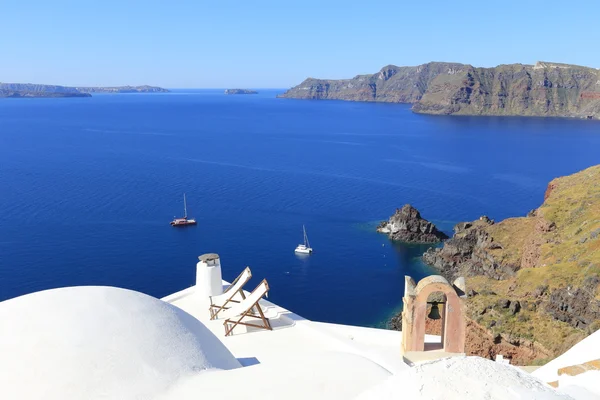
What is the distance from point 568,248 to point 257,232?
1059 inches

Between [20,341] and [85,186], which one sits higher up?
[20,341]

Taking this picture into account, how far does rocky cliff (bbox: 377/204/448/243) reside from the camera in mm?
48188

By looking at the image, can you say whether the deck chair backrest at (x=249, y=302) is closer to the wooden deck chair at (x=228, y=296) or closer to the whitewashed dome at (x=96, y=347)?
the wooden deck chair at (x=228, y=296)

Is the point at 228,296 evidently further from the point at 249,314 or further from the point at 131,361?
the point at 131,361

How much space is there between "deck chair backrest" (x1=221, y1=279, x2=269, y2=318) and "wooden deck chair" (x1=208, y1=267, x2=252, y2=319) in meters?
0.53

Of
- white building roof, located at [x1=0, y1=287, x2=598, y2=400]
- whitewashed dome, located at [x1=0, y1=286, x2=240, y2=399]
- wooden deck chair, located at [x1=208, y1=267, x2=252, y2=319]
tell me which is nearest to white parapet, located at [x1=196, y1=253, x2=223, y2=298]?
wooden deck chair, located at [x1=208, y1=267, x2=252, y2=319]

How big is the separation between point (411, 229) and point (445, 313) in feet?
126

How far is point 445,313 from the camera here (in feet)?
36.2

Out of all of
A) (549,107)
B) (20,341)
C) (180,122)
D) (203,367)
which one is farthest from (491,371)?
(549,107)

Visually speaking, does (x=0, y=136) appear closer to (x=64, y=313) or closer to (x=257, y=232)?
(x=257, y=232)

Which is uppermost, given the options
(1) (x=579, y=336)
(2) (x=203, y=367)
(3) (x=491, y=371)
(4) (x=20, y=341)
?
(3) (x=491, y=371)

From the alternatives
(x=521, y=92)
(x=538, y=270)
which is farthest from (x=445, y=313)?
(x=521, y=92)

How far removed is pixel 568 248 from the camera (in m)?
30.7

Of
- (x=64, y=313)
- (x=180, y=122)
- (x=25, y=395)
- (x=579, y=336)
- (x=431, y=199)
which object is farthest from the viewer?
(x=180, y=122)
